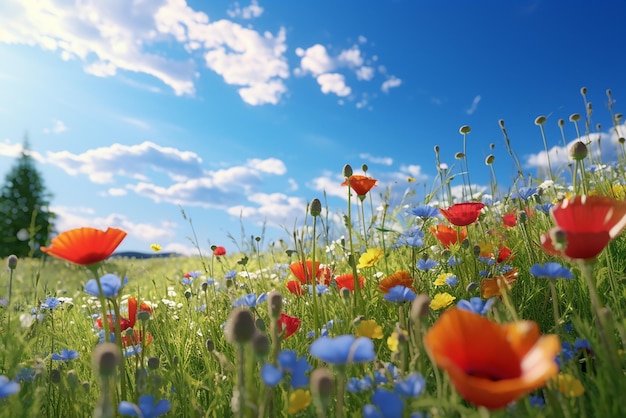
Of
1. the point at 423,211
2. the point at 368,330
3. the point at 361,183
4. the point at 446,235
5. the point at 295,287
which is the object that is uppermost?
the point at 361,183

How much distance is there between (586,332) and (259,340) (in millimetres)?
720

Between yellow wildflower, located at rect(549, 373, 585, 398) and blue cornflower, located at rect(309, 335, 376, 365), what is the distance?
0.43 metres

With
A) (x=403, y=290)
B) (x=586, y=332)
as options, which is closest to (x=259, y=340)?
(x=403, y=290)

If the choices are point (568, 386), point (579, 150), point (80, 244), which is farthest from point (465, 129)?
point (80, 244)

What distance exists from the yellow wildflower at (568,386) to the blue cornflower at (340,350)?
425 millimetres

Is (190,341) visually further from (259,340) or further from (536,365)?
(536,365)

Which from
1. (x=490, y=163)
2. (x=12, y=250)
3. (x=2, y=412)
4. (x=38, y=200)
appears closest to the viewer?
(x=2, y=412)

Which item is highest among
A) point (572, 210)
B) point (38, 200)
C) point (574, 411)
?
point (38, 200)

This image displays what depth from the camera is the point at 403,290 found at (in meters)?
1.42

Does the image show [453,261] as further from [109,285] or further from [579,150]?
[109,285]

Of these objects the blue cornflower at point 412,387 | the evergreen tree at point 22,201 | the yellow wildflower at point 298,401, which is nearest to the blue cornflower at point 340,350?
the blue cornflower at point 412,387

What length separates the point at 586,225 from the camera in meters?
1.06

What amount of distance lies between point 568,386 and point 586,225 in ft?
1.07

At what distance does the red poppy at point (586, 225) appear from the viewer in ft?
3.25
